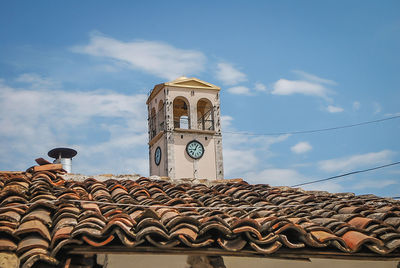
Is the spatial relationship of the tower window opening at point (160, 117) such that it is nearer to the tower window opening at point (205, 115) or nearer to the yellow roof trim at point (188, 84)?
the yellow roof trim at point (188, 84)

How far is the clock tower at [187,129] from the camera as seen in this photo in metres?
36.5

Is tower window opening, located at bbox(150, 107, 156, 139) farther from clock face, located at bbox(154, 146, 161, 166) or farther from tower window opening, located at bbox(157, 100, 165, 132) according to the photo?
clock face, located at bbox(154, 146, 161, 166)

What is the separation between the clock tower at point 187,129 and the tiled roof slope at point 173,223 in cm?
2958

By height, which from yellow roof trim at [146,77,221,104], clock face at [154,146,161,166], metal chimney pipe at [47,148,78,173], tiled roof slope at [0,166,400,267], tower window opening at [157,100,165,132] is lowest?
tiled roof slope at [0,166,400,267]

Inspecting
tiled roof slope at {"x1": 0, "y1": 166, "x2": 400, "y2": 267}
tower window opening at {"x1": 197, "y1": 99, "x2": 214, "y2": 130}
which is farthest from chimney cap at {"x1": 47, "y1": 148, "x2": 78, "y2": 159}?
tower window opening at {"x1": 197, "y1": 99, "x2": 214, "y2": 130}

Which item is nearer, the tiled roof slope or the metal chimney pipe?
the tiled roof slope

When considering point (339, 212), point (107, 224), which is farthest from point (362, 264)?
point (107, 224)

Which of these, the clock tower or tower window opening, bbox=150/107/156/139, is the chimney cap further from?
tower window opening, bbox=150/107/156/139

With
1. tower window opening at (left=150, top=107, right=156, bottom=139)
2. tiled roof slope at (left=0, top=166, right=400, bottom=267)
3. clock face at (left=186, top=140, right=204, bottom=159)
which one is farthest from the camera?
tower window opening at (left=150, top=107, right=156, bottom=139)

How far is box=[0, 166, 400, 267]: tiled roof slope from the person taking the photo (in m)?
4.45

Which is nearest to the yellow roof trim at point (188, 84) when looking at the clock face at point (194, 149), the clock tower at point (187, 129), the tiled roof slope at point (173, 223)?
the clock tower at point (187, 129)

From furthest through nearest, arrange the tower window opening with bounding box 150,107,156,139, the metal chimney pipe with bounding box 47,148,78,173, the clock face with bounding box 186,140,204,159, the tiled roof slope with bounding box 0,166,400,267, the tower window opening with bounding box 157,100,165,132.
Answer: the tower window opening with bounding box 150,107,156,139, the clock face with bounding box 186,140,204,159, the tower window opening with bounding box 157,100,165,132, the metal chimney pipe with bounding box 47,148,78,173, the tiled roof slope with bounding box 0,166,400,267

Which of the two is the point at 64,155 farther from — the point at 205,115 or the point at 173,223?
the point at 205,115

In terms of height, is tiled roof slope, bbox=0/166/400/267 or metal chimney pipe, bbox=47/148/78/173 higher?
metal chimney pipe, bbox=47/148/78/173
